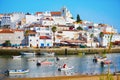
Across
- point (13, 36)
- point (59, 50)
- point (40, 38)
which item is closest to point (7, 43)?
point (13, 36)

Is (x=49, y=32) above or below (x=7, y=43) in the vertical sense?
above

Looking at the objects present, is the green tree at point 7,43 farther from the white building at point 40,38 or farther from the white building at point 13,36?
the white building at point 40,38

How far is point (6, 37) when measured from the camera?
1389 inches

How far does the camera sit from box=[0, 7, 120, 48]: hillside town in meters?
35.5

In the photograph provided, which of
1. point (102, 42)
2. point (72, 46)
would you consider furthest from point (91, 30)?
point (72, 46)

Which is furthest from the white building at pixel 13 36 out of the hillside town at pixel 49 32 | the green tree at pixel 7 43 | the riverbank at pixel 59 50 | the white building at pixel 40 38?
the riverbank at pixel 59 50

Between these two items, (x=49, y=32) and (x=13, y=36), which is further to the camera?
(x=49, y=32)

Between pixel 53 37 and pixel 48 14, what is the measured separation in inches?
462

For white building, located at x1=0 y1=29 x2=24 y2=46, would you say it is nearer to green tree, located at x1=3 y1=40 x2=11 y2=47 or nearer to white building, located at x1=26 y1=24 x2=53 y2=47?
green tree, located at x1=3 y1=40 x2=11 y2=47

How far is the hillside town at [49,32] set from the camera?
35.5 m

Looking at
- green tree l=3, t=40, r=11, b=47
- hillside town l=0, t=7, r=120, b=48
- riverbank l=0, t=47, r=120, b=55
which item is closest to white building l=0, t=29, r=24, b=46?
hillside town l=0, t=7, r=120, b=48

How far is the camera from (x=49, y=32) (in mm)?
38125

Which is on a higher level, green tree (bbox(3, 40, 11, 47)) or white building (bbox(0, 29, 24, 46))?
white building (bbox(0, 29, 24, 46))

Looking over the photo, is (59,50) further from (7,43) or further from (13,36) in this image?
(7,43)
